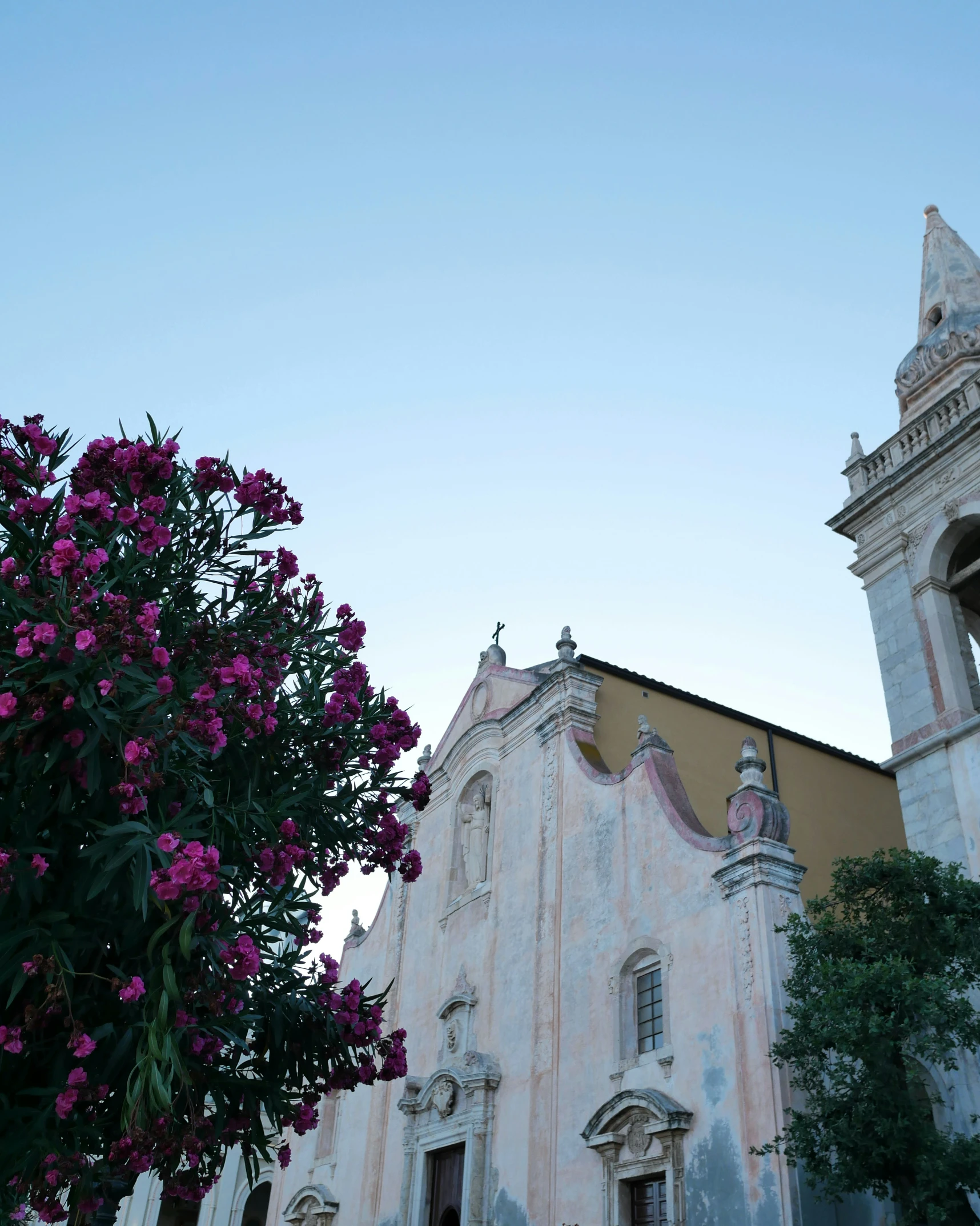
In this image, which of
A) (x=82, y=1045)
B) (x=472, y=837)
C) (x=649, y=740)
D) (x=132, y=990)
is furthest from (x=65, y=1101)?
(x=472, y=837)

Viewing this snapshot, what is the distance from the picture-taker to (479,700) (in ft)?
79.0

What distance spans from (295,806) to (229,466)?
2.90 metres

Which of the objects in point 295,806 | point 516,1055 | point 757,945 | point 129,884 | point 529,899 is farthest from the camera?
point 529,899

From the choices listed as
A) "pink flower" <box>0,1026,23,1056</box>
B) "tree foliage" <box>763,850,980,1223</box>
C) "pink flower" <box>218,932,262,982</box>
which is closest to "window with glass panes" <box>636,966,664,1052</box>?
"tree foliage" <box>763,850,980,1223</box>

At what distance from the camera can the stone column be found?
39.9ft

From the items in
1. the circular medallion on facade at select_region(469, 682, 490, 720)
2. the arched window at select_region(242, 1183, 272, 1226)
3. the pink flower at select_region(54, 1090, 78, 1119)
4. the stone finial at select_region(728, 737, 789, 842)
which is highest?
the circular medallion on facade at select_region(469, 682, 490, 720)

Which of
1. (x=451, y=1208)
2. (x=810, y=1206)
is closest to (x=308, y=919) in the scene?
(x=810, y=1206)

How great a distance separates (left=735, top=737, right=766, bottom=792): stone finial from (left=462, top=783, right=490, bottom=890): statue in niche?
805cm

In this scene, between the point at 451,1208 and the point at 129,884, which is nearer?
the point at 129,884

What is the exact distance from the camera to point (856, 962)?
36.8ft

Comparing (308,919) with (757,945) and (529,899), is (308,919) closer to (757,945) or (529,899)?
(757,945)

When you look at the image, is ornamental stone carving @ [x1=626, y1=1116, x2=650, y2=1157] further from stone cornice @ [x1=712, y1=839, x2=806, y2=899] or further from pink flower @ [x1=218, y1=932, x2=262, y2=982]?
pink flower @ [x1=218, y1=932, x2=262, y2=982]

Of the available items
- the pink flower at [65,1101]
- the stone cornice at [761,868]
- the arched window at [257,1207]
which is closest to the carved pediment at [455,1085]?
the stone cornice at [761,868]

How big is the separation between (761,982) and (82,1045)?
8.45 meters
